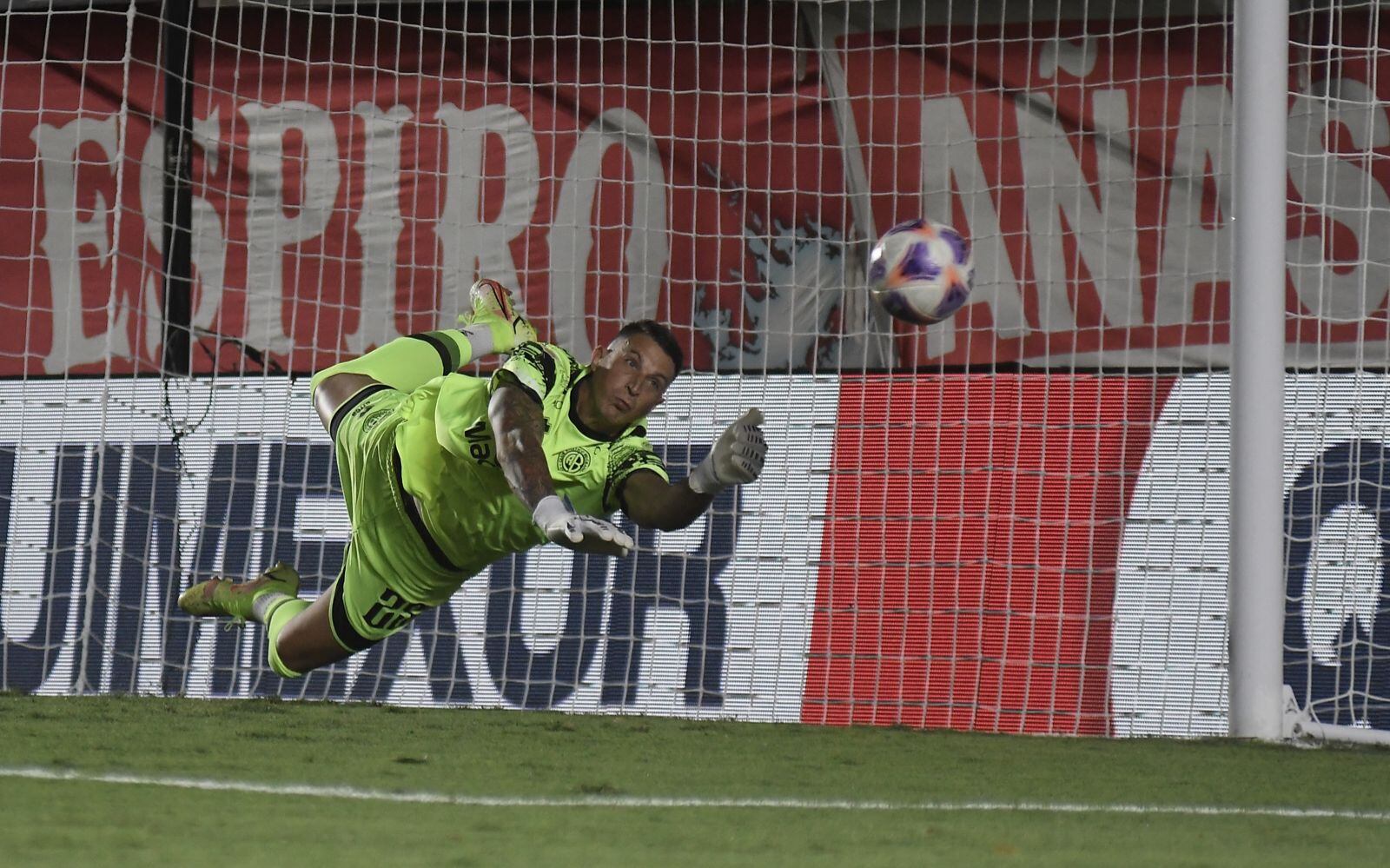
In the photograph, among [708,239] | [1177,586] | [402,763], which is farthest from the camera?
[708,239]

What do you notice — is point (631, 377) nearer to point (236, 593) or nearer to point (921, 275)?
point (921, 275)

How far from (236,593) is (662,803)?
266 cm

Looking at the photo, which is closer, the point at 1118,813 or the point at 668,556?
the point at 1118,813

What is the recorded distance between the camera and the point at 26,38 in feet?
32.8

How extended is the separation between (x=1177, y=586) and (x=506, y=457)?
3.55 metres

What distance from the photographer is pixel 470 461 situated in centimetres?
513

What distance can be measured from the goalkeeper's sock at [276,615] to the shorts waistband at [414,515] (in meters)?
0.66

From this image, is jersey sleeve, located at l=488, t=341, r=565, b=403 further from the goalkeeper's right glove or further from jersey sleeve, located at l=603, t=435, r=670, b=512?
the goalkeeper's right glove

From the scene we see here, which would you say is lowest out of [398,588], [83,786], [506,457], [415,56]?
[83,786]

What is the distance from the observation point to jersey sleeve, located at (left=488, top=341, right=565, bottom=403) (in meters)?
4.83

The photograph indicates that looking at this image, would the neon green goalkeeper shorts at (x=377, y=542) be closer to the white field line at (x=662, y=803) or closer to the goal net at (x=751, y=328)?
the white field line at (x=662, y=803)

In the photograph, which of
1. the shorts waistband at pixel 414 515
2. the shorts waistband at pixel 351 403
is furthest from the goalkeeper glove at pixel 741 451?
the shorts waistband at pixel 351 403

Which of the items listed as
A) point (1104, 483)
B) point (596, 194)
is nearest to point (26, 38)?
point (596, 194)

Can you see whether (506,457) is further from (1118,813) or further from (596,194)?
(596,194)
